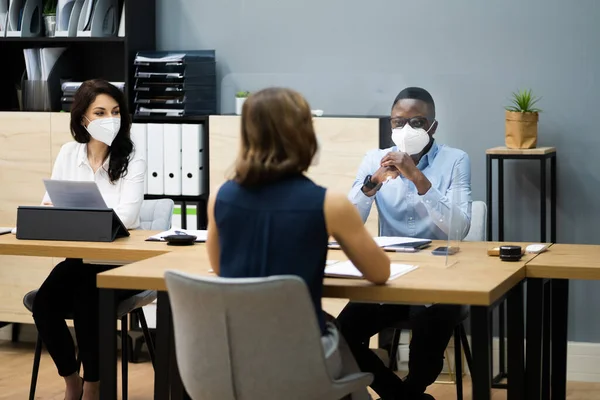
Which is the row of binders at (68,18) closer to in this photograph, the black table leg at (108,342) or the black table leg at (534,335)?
the black table leg at (108,342)

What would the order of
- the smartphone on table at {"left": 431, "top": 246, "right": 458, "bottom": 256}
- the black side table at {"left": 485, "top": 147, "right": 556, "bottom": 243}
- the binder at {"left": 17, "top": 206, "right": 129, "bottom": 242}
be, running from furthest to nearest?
1. the black side table at {"left": 485, "top": 147, "right": 556, "bottom": 243}
2. the binder at {"left": 17, "top": 206, "right": 129, "bottom": 242}
3. the smartphone on table at {"left": 431, "top": 246, "right": 458, "bottom": 256}

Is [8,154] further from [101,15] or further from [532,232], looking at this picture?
[532,232]

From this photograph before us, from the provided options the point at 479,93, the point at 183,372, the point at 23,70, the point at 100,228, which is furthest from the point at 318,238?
the point at 23,70

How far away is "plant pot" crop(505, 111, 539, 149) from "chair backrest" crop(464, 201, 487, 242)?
550mm

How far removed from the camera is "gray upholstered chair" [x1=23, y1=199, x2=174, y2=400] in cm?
360

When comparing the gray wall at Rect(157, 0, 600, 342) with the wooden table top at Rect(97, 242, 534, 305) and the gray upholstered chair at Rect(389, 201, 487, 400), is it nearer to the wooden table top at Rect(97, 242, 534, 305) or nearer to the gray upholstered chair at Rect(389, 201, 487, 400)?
the gray upholstered chair at Rect(389, 201, 487, 400)

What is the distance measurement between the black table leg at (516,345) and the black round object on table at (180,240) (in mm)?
1138

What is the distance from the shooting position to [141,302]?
11.9 ft

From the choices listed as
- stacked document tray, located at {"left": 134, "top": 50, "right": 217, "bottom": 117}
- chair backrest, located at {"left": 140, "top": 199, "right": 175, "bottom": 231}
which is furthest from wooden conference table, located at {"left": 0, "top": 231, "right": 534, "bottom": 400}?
stacked document tray, located at {"left": 134, "top": 50, "right": 217, "bottom": 117}

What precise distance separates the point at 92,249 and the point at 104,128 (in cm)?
76

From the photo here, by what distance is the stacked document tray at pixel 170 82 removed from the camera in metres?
4.65

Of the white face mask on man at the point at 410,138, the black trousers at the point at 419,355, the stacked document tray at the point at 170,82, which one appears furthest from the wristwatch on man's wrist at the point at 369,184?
the stacked document tray at the point at 170,82

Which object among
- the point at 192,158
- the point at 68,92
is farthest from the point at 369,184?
the point at 68,92

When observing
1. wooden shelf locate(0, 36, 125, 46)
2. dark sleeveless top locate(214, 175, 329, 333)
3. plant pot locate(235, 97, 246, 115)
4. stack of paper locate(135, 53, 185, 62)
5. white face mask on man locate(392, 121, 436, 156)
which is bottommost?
dark sleeveless top locate(214, 175, 329, 333)
